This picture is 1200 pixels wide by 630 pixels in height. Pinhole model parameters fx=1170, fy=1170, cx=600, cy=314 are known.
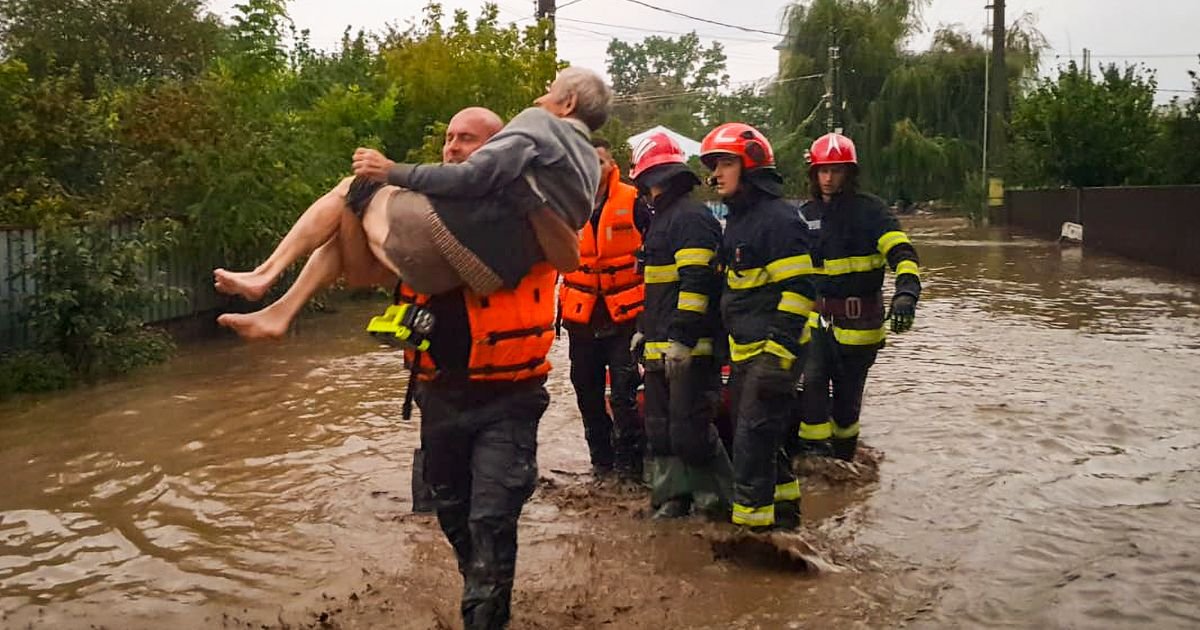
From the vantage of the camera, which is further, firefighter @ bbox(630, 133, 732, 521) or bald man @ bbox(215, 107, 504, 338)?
firefighter @ bbox(630, 133, 732, 521)

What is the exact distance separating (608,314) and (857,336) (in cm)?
147

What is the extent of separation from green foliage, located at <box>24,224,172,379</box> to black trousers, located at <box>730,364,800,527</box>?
22.1 ft

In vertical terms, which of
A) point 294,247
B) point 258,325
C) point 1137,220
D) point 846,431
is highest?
point 1137,220

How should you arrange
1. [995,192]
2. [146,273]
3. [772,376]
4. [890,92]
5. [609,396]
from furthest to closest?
1. [890,92]
2. [995,192]
3. [146,273]
4. [609,396]
5. [772,376]

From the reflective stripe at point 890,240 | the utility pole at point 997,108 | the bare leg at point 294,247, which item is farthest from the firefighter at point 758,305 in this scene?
the utility pole at point 997,108

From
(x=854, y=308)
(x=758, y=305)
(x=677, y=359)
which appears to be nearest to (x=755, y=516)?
(x=677, y=359)

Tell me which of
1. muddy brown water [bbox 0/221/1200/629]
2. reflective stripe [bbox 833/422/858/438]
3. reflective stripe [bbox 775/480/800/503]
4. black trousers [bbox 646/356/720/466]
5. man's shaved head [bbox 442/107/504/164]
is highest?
man's shaved head [bbox 442/107/504/164]

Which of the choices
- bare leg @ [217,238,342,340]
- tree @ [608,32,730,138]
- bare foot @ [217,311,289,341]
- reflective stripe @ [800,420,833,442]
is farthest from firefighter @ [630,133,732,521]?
tree @ [608,32,730,138]

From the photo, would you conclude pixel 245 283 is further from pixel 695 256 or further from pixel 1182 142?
pixel 1182 142

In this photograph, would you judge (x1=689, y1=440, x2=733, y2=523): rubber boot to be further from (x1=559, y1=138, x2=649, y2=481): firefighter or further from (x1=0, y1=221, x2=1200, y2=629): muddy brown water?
(x1=559, y1=138, x2=649, y2=481): firefighter

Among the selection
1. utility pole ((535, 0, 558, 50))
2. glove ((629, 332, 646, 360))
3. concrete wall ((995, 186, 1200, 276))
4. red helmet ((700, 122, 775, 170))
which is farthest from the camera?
utility pole ((535, 0, 558, 50))

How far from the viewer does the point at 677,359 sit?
5691mm

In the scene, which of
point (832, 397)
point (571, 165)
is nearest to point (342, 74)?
A: point (832, 397)

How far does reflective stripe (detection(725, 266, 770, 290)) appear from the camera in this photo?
550cm
